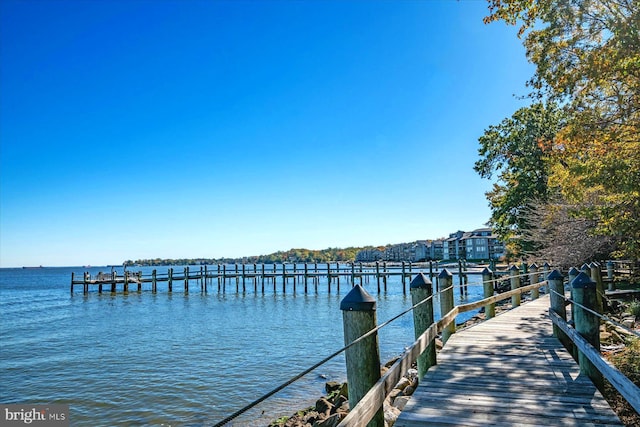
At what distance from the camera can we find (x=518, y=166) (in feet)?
99.6

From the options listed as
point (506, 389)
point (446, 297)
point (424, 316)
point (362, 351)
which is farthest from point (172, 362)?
point (362, 351)

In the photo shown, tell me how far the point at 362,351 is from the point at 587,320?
3.37 metres

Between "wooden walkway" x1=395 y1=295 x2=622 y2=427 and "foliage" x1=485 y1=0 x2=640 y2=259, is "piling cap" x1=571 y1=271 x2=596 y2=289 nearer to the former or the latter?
"wooden walkway" x1=395 y1=295 x2=622 y2=427

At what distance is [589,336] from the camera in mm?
4996

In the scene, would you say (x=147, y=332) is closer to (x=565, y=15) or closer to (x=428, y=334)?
(x=428, y=334)

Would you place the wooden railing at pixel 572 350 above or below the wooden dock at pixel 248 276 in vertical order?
above

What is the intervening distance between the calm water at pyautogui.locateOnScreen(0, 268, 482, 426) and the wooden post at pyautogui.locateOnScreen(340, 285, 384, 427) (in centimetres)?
750

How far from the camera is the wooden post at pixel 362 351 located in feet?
11.2

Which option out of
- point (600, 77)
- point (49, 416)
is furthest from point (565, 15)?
point (49, 416)

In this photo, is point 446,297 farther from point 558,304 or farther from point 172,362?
point 172,362

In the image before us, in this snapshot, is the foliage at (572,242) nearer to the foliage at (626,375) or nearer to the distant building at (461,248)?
the foliage at (626,375)

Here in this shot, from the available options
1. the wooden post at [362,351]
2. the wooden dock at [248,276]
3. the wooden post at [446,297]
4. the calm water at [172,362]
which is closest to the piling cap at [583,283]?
the wooden post at [446,297]

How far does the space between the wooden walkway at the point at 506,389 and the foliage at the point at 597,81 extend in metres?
4.17

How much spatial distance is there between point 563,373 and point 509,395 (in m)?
1.31
